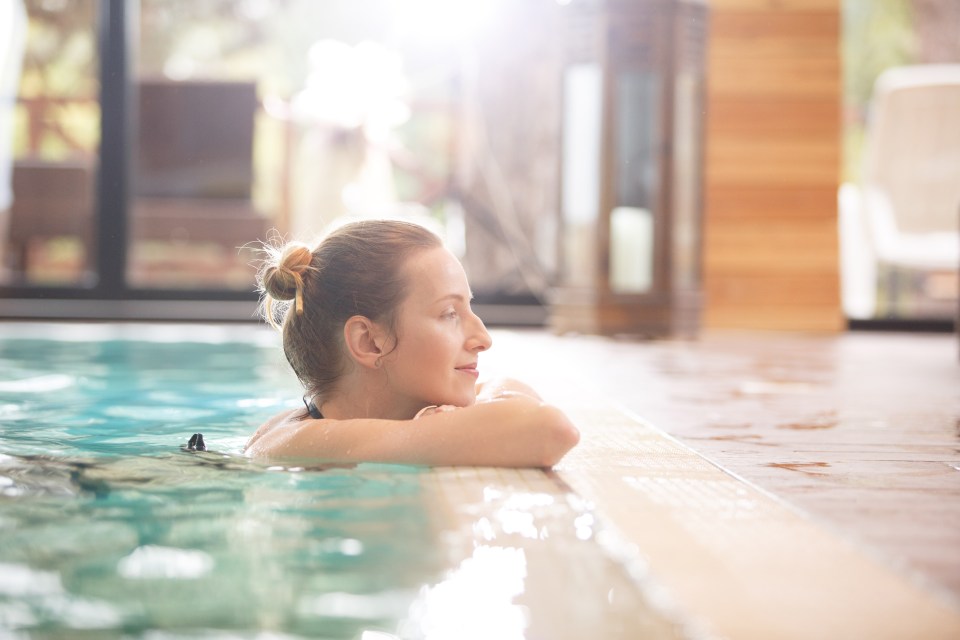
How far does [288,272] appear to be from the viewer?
1.48 m

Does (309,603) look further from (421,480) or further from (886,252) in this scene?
(886,252)

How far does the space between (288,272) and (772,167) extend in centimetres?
423

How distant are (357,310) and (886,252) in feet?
11.3

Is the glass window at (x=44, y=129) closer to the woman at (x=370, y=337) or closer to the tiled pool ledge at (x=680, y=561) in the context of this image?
the woman at (x=370, y=337)

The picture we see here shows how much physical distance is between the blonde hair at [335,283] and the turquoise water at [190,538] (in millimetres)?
179

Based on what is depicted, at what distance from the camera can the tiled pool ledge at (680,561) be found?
729 millimetres

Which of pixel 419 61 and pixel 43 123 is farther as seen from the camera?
pixel 419 61

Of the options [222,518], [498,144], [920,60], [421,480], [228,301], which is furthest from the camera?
[498,144]

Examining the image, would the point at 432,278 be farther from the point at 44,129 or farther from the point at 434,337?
the point at 44,129

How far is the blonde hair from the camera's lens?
1.47 metres

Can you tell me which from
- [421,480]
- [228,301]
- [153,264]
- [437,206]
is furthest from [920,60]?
[421,480]

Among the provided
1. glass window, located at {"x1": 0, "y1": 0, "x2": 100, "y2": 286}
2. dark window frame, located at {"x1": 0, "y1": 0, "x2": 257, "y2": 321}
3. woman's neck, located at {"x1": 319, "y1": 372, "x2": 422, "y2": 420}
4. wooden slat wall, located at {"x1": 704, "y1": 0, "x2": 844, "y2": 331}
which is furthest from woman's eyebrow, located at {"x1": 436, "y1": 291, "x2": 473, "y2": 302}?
glass window, located at {"x1": 0, "y1": 0, "x2": 100, "y2": 286}

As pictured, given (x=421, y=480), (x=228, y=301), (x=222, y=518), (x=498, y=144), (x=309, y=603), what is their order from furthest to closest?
(x=498, y=144), (x=228, y=301), (x=421, y=480), (x=222, y=518), (x=309, y=603)

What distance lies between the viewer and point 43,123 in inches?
232
